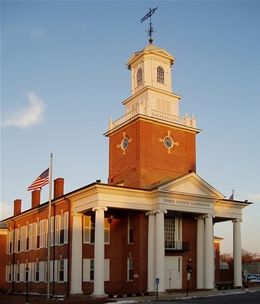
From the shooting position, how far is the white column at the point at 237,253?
134ft

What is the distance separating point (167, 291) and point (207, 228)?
6023mm

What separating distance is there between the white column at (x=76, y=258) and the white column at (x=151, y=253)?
5497 millimetres

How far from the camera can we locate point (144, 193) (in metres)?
36.6

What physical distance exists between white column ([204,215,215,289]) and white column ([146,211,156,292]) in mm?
4986

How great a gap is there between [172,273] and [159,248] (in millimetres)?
4435

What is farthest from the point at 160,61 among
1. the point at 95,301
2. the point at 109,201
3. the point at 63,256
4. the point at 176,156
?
the point at 95,301

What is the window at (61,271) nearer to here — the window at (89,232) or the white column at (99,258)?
the window at (89,232)

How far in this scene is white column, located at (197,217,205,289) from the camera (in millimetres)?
38625

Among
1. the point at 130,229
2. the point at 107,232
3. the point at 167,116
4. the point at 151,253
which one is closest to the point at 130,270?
the point at 151,253

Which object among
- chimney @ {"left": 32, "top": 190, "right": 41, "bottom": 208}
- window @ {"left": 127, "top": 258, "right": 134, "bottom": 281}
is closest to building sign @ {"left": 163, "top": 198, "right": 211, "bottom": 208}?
window @ {"left": 127, "top": 258, "right": 134, "bottom": 281}

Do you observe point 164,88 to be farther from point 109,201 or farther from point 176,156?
point 109,201

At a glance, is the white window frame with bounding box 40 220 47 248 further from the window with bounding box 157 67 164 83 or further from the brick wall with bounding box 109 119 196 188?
the window with bounding box 157 67 164 83

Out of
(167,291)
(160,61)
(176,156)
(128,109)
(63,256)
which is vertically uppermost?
(160,61)

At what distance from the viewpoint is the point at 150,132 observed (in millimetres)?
40438
